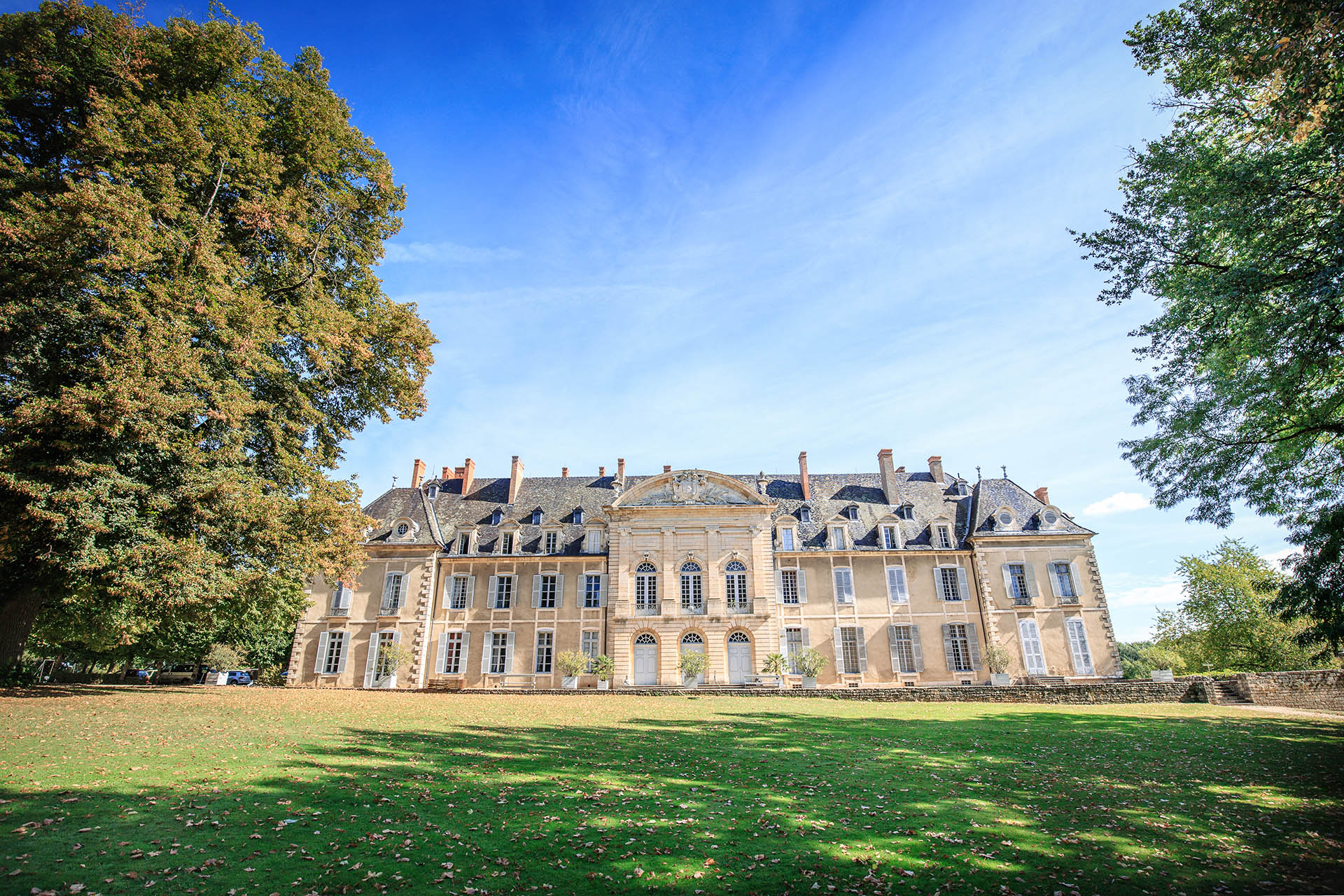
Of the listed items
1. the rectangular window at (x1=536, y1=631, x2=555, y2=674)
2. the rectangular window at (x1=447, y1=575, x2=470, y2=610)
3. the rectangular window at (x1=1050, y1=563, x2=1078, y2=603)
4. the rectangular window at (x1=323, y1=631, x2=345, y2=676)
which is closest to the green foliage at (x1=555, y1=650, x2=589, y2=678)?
the rectangular window at (x1=536, y1=631, x2=555, y2=674)

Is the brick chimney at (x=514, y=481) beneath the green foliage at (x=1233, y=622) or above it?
above

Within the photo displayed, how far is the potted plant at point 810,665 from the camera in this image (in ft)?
88.7

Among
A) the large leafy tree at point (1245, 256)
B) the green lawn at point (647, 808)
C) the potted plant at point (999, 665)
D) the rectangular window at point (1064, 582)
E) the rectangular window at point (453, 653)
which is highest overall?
the large leafy tree at point (1245, 256)

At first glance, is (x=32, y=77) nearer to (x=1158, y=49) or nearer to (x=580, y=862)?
(x=580, y=862)

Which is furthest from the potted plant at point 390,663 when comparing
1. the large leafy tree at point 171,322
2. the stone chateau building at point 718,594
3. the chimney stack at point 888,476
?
the chimney stack at point 888,476

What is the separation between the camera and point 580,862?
17.5ft

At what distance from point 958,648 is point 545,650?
18.9m

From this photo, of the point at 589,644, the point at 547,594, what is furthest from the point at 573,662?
the point at 547,594

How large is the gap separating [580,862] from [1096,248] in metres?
12.7

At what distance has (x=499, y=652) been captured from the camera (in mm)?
29453

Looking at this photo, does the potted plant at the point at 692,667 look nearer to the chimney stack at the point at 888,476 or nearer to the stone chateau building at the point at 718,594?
the stone chateau building at the point at 718,594

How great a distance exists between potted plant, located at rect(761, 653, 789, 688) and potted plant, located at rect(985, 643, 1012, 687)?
8.86m

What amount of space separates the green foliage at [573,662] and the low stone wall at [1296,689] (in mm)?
23085

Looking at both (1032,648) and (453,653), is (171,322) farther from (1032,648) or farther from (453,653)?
(1032,648)
